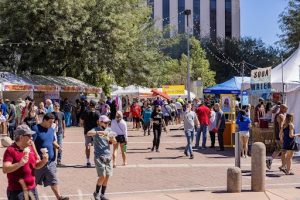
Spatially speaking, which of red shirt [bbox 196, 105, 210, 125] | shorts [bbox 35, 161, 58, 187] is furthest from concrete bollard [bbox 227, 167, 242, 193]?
red shirt [bbox 196, 105, 210, 125]

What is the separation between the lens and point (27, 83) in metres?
30.7

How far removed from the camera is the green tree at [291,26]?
40.9 meters

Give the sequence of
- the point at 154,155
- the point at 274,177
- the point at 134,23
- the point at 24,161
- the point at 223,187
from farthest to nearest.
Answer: the point at 134,23
the point at 154,155
the point at 274,177
the point at 223,187
the point at 24,161

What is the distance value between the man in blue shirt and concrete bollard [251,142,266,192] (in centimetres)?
375

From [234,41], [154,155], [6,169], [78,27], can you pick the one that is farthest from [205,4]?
[6,169]

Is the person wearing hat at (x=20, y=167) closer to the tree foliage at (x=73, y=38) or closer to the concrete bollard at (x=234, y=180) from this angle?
the concrete bollard at (x=234, y=180)

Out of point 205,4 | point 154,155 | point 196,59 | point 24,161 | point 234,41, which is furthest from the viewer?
point 205,4

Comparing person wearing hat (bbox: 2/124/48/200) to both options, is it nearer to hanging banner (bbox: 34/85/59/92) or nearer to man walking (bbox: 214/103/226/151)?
man walking (bbox: 214/103/226/151)

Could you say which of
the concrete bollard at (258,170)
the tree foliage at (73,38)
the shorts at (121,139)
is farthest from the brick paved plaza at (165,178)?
the tree foliage at (73,38)

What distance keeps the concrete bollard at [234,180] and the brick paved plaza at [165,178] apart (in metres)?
0.20

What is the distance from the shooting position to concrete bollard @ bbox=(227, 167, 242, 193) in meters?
10.5

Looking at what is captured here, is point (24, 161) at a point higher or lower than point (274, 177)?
higher

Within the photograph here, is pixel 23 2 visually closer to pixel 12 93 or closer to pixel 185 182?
pixel 12 93

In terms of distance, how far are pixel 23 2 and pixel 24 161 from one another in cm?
2599
